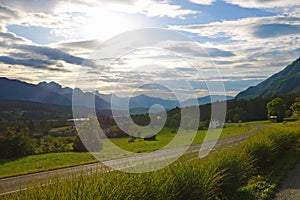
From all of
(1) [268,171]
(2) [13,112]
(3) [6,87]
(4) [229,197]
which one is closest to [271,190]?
(4) [229,197]

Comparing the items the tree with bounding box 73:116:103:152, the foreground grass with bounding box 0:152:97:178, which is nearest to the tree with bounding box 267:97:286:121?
the tree with bounding box 73:116:103:152

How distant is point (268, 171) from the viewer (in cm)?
1661

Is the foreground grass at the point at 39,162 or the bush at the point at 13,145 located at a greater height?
the bush at the point at 13,145

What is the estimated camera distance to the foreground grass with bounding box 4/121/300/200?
5.67 meters

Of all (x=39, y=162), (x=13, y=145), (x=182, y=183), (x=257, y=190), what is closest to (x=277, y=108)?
(x=13, y=145)

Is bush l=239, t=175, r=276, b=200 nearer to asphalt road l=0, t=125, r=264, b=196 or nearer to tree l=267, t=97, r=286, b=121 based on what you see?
asphalt road l=0, t=125, r=264, b=196

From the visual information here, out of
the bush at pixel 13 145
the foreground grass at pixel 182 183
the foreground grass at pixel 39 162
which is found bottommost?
the foreground grass at pixel 39 162

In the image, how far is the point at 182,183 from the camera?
8.20 m

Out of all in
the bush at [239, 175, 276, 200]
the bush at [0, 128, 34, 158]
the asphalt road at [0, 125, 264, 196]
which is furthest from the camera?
the bush at [0, 128, 34, 158]

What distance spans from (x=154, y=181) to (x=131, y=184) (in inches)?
30.0

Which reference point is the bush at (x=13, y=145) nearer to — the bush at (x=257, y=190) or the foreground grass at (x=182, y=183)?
the foreground grass at (x=182, y=183)

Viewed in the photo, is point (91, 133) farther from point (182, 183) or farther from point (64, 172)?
point (182, 183)

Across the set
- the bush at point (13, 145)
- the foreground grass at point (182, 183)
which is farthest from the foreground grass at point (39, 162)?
the foreground grass at point (182, 183)

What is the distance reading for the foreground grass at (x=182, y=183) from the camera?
5668mm
